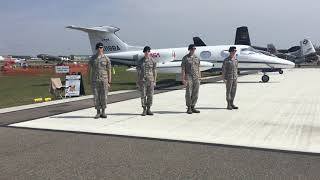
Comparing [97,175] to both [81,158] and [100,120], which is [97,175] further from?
[100,120]

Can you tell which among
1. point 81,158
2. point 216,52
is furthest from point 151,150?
point 216,52

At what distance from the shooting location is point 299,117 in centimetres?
1102

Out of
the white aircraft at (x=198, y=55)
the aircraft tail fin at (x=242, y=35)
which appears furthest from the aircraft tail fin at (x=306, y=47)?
the white aircraft at (x=198, y=55)

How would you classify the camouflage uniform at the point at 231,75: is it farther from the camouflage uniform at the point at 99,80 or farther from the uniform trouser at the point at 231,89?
the camouflage uniform at the point at 99,80

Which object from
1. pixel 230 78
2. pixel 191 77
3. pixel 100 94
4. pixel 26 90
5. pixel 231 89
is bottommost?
pixel 26 90

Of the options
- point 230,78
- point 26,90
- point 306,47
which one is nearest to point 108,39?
point 26,90

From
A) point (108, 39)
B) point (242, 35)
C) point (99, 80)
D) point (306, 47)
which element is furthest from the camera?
point (306, 47)

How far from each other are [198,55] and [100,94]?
15679mm

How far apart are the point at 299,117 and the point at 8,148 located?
704 cm

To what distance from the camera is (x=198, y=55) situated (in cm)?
2636

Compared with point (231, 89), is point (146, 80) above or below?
above

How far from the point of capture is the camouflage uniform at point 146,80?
11773 millimetres

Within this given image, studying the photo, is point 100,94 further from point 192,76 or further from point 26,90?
point 26,90

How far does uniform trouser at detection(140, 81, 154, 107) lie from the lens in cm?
1176
